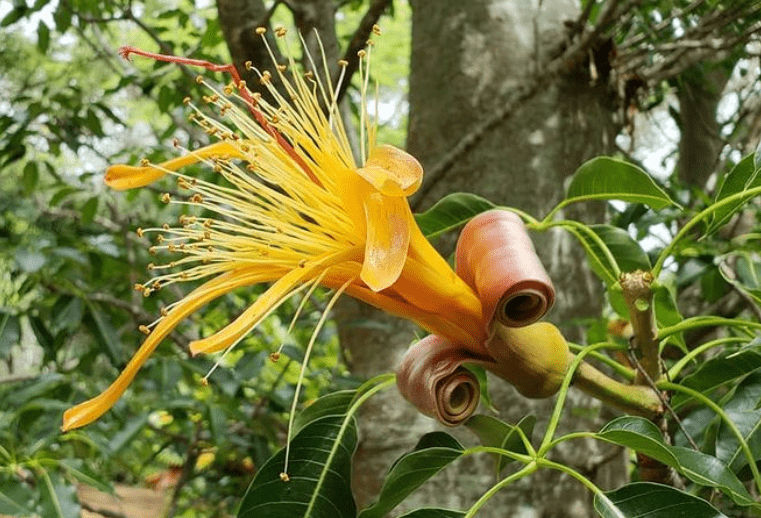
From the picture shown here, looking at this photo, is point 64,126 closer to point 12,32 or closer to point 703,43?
point 703,43

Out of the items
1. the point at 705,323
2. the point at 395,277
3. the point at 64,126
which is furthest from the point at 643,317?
the point at 64,126

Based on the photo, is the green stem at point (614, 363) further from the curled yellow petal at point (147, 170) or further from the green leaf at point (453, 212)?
the curled yellow petal at point (147, 170)

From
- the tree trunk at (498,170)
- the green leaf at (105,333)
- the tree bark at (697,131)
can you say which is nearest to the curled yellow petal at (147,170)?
the tree trunk at (498,170)

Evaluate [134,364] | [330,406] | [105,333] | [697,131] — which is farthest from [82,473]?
[697,131]

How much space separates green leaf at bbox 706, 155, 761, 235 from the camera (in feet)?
3.36

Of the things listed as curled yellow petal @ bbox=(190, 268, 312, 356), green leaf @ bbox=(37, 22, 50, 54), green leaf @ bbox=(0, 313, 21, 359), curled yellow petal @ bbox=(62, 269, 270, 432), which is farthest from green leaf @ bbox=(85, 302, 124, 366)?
curled yellow petal @ bbox=(190, 268, 312, 356)

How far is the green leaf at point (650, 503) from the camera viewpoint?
→ 2.75ft

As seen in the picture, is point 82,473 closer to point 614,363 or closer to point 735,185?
point 614,363

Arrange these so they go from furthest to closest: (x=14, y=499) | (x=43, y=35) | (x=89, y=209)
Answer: (x=43, y=35), (x=89, y=209), (x=14, y=499)

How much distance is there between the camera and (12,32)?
487cm

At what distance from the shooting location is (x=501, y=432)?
1.07 metres

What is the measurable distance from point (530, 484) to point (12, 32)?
4073mm

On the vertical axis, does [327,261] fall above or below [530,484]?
above

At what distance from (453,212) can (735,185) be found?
0.36 metres
